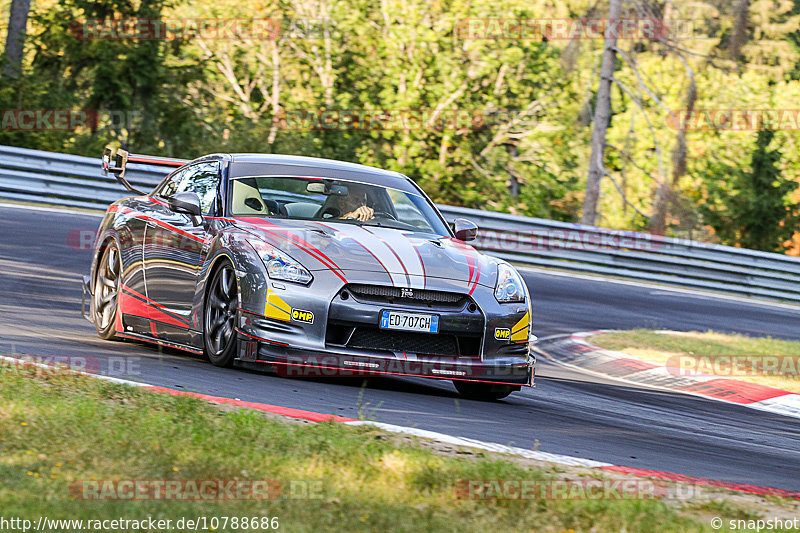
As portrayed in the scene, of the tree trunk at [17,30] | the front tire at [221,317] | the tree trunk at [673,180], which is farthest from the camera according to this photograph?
the tree trunk at [17,30]

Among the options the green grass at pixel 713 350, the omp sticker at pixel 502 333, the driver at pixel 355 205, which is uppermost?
the driver at pixel 355 205

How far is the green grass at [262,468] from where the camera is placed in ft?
12.3

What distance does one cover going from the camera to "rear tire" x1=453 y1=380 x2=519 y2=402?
7.44 m

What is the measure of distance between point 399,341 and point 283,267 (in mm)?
823

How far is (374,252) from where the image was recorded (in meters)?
7.12

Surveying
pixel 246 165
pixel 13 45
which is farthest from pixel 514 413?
pixel 13 45

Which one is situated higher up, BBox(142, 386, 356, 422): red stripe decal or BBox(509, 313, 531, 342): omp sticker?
BBox(509, 313, 531, 342): omp sticker

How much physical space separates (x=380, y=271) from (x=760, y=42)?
27390 millimetres

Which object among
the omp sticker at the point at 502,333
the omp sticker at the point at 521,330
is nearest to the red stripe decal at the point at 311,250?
the omp sticker at the point at 502,333

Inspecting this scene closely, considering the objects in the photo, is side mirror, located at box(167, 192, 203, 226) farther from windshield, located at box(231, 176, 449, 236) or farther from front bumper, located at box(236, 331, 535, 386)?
front bumper, located at box(236, 331, 535, 386)

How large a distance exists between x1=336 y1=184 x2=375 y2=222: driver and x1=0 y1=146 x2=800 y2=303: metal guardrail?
10.4 meters

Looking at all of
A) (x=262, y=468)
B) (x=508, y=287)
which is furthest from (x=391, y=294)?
(x=262, y=468)

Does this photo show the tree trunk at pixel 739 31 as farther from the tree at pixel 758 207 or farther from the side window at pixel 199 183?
the side window at pixel 199 183

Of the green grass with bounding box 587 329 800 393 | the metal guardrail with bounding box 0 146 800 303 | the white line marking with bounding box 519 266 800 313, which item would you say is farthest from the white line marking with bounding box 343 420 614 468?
the metal guardrail with bounding box 0 146 800 303
